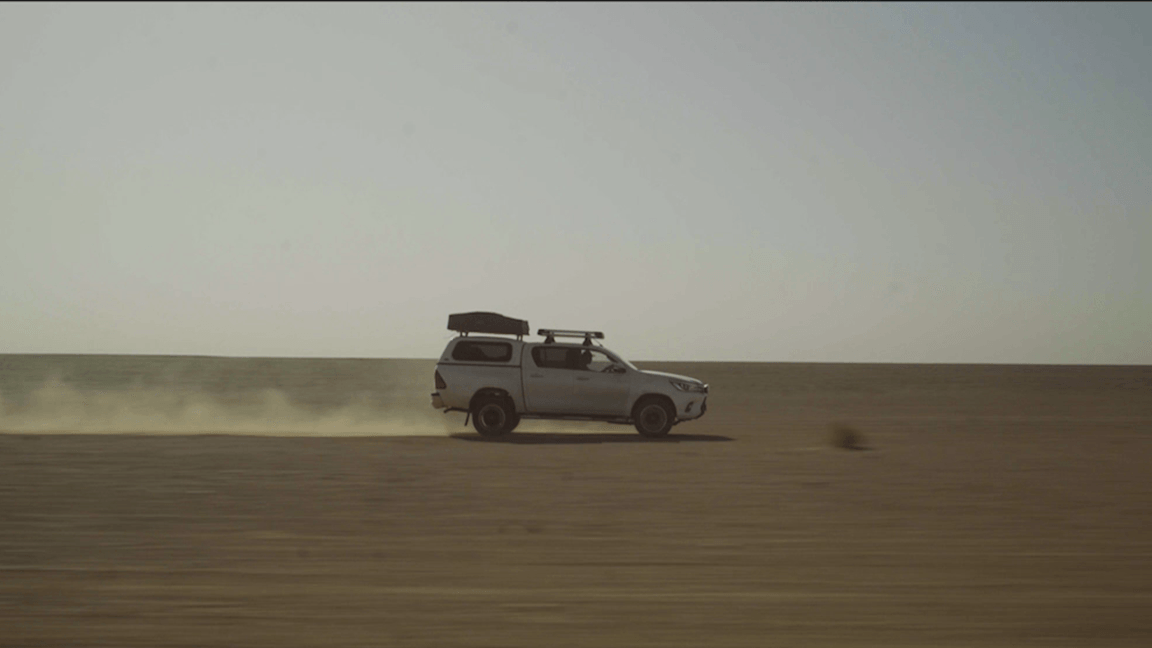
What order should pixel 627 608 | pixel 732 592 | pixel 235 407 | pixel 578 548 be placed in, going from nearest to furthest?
pixel 627 608, pixel 732 592, pixel 578 548, pixel 235 407

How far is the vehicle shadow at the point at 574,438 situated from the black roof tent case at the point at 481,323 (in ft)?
7.44

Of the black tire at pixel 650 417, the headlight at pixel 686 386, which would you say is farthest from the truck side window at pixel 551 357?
the headlight at pixel 686 386

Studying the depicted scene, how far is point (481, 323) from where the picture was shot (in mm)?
23266

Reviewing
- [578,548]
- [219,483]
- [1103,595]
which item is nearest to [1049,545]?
[1103,595]

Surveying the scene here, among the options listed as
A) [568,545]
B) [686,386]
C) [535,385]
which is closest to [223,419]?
[535,385]

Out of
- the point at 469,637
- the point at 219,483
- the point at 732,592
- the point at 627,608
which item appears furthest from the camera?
the point at 219,483

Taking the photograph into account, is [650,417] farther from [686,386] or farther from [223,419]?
[223,419]

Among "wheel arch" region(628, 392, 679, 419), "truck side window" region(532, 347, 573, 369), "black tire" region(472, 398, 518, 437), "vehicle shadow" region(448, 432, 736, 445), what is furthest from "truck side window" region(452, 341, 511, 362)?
"wheel arch" region(628, 392, 679, 419)

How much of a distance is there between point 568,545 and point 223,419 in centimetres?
2046

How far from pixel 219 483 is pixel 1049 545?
9.81 m

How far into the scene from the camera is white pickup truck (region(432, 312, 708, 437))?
76.0 ft

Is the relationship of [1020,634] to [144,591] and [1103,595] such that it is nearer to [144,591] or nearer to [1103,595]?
[1103,595]

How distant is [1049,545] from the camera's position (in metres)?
9.84

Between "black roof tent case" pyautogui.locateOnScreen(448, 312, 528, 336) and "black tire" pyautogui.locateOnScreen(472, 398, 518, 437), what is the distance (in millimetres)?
1481
